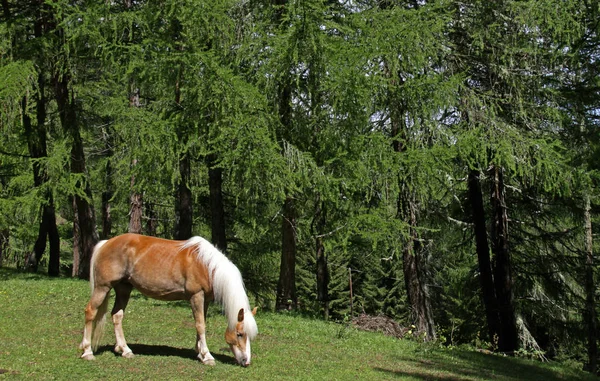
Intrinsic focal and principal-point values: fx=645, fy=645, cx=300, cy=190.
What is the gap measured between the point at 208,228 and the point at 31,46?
8.95 metres

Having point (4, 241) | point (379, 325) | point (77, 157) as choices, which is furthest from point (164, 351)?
point (4, 241)

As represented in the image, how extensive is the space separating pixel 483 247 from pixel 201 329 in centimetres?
1074

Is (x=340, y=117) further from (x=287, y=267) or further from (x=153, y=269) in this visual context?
(x=153, y=269)

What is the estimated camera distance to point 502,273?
685 inches

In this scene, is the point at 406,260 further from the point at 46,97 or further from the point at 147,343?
the point at 46,97

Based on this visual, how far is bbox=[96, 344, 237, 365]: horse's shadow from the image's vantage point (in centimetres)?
912

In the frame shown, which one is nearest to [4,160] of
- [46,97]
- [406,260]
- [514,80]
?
[46,97]

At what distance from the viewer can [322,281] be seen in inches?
899

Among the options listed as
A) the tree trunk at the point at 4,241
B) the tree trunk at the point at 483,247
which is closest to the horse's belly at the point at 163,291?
the tree trunk at the point at 483,247

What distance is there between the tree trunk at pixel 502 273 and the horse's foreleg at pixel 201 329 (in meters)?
10.2

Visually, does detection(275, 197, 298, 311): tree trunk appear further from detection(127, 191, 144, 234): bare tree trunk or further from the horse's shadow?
the horse's shadow

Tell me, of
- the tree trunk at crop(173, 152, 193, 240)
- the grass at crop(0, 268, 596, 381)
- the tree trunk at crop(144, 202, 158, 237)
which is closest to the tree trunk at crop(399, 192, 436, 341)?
the grass at crop(0, 268, 596, 381)

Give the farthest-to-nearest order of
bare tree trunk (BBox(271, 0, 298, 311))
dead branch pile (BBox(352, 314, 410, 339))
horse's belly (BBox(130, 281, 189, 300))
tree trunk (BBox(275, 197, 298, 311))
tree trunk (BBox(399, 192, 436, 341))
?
1. tree trunk (BBox(275, 197, 298, 311))
2. tree trunk (BBox(399, 192, 436, 341))
3. bare tree trunk (BBox(271, 0, 298, 311))
4. dead branch pile (BBox(352, 314, 410, 339))
5. horse's belly (BBox(130, 281, 189, 300))

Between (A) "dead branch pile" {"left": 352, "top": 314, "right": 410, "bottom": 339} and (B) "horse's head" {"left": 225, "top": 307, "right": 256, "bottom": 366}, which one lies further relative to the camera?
(A) "dead branch pile" {"left": 352, "top": 314, "right": 410, "bottom": 339}
